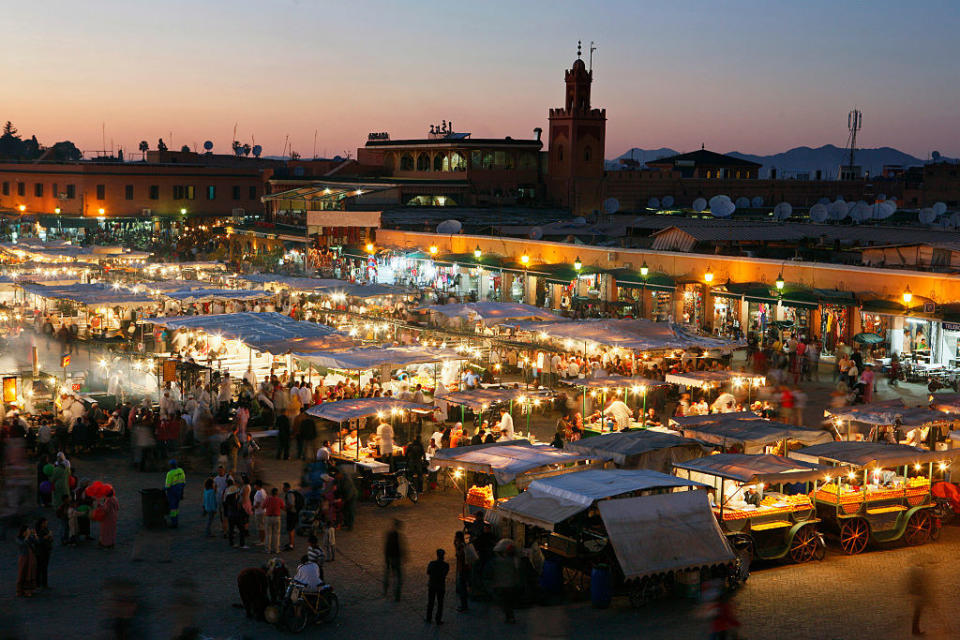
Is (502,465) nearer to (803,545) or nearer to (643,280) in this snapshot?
(803,545)

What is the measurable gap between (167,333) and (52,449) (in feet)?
36.4

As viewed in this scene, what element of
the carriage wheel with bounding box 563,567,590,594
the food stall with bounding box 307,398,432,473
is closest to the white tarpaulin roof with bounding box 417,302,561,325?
the food stall with bounding box 307,398,432,473

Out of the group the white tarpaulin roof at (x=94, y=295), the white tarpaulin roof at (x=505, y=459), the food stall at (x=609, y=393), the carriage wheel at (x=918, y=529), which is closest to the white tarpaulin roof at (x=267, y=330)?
the white tarpaulin roof at (x=94, y=295)

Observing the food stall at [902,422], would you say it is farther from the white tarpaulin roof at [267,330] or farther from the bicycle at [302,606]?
the white tarpaulin roof at [267,330]

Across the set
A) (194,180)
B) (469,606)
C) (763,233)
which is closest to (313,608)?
(469,606)

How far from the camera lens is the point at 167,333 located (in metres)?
31.4

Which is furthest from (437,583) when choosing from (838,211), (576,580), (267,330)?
(838,211)

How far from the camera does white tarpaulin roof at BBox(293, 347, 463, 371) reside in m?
23.5

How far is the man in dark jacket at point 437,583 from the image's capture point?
12594 mm

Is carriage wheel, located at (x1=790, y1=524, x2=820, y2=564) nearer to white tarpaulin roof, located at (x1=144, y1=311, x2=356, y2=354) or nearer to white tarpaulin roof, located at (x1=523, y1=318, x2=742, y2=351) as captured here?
white tarpaulin roof, located at (x1=523, y1=318, x2=742, y2=351)

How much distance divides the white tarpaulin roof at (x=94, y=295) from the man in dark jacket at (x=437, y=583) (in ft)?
76.0

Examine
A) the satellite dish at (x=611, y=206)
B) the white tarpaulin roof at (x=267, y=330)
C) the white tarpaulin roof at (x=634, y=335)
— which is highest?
the satellite dish at (x=611, y=206)

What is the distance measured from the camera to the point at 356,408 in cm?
1972

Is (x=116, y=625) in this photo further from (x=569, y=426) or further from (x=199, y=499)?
(x=569, y=426)
